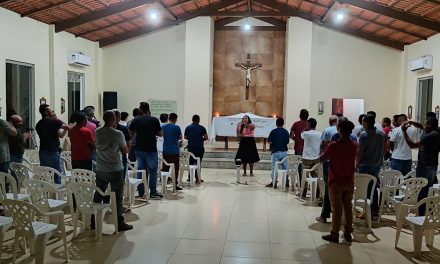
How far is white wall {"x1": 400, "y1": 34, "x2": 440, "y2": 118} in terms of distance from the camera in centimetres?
961

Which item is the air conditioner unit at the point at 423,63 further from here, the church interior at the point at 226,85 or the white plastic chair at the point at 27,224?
the white plastic chair at the point at 27,224

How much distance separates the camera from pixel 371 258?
4141 millimetres

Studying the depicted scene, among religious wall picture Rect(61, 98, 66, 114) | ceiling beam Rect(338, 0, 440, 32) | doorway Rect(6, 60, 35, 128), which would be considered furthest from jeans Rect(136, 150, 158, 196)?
ceiling beam Rect(338, 0, 440, 32)

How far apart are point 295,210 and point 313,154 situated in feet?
3.49

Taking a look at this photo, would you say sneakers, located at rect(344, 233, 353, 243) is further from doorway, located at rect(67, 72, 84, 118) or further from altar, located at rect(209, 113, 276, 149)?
doorway, located at rect(67, 72, 84, 118)

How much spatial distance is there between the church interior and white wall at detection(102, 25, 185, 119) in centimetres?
3

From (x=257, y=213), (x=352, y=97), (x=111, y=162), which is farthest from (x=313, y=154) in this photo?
(x=352, y=97)

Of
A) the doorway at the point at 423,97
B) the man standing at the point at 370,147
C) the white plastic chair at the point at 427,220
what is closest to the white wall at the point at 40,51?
the man standing at the point at 370,147

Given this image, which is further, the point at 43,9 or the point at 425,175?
the point at 43,9

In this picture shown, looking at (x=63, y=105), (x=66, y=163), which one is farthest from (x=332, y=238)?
(x=63, y=105)

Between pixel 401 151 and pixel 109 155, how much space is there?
167 inches

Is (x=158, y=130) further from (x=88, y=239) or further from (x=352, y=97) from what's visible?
(x=352, y=97)

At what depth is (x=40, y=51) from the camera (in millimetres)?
9211

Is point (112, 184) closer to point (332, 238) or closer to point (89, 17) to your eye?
point (332, 238)
